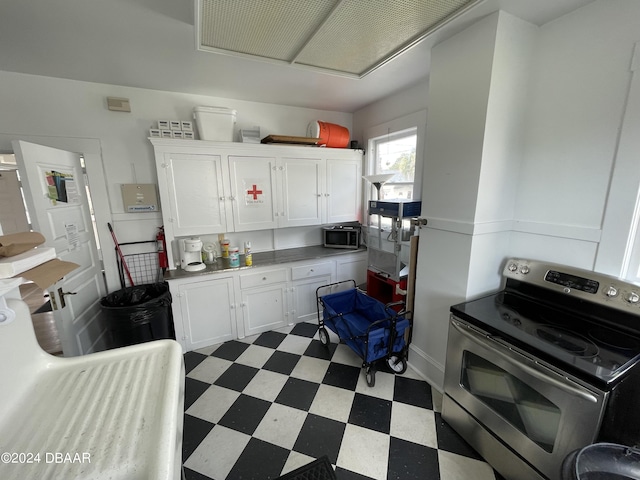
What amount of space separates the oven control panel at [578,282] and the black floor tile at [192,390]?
222 centimetres

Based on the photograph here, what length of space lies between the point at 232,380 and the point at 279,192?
1742 mm

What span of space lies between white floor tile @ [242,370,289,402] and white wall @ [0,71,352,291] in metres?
1.63

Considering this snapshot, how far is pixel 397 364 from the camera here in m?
2.04

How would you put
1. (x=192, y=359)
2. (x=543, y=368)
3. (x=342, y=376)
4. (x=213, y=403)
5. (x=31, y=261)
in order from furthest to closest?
(x=192, y=359), (x=342, y=376), (x=213, y=403), (x=543, y=368), (x=31, y=261)

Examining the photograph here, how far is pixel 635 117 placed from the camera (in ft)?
3.97

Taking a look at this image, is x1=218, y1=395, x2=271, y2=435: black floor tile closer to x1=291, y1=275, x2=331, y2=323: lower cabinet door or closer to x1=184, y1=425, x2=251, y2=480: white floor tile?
x1=184, y1=425, x2=251, y2=480: white floor tile

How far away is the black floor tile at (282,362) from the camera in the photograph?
210 centimetres

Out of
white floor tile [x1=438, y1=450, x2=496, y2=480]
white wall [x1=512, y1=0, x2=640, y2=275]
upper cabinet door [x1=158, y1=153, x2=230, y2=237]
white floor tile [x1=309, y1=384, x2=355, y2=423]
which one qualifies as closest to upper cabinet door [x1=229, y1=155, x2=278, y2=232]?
upper cabinet door [x1=158, y1=153, x2=230, y2=237]

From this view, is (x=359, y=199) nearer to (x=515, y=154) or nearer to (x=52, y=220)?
(x=515, y=154)

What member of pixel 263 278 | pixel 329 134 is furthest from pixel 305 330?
pixel 329 134

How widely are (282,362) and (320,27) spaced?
7.56 ft

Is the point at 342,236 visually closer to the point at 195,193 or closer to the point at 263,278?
the point at 263,278

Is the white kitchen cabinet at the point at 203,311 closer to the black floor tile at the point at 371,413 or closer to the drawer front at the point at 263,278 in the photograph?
the drawer front at the point at 263,278

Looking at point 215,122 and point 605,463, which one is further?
point 215,122
